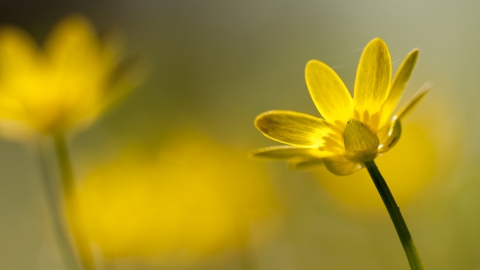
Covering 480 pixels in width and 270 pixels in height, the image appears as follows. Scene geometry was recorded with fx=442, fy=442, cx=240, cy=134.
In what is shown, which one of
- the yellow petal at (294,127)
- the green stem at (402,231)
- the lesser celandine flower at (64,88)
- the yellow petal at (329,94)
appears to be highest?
the lesser celandine flower at (64,88)

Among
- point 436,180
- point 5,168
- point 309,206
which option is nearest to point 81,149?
point 5,168

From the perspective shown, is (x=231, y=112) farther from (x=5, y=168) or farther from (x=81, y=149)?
(x=5, y=168)

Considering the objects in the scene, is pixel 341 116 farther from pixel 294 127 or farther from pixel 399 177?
pixel 399 177

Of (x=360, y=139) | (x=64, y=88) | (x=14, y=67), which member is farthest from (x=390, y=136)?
(x=14, y=67)

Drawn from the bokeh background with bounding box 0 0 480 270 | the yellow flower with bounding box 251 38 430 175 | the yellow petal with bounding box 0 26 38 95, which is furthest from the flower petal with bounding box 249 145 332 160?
the yellow petal with bounding box 0 26 38 95

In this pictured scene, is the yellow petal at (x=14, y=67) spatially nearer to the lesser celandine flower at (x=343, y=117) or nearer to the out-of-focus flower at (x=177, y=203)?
the out-of-focus flower at (x=177, y=203)

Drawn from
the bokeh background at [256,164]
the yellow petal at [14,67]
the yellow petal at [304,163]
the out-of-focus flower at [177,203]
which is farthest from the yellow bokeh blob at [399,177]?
the yellow petal at [14,67]

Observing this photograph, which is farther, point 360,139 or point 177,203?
point 177,203
